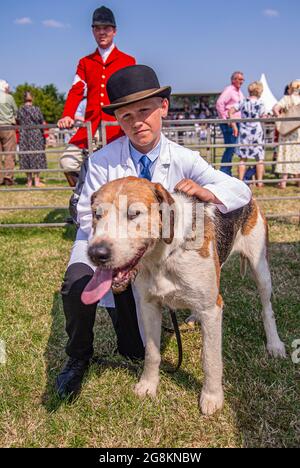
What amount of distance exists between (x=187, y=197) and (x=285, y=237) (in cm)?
416

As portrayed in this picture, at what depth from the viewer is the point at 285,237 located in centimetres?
645

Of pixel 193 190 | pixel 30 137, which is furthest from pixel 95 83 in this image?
pixel 30 137

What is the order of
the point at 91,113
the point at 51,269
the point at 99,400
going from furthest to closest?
the point at 91,113 < the point at 51,269 < the point at 99,400

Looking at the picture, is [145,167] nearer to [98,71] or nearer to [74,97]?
[98,71]

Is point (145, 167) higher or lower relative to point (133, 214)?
higher

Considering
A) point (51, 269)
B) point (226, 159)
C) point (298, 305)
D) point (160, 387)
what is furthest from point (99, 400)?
point (226, 159)

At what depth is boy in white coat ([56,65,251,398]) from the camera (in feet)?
8.96

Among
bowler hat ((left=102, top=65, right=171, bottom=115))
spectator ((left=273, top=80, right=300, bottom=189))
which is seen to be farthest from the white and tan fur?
spectator ((left=273, top=80, right=300, bottom=189))

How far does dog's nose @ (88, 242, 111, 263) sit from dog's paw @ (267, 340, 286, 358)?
1.85 meters

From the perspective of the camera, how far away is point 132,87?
2.71 metres

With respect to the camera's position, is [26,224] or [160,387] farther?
[26,224]

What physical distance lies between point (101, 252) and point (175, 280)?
0.64 m

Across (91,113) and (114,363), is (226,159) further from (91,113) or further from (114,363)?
(114,363)
